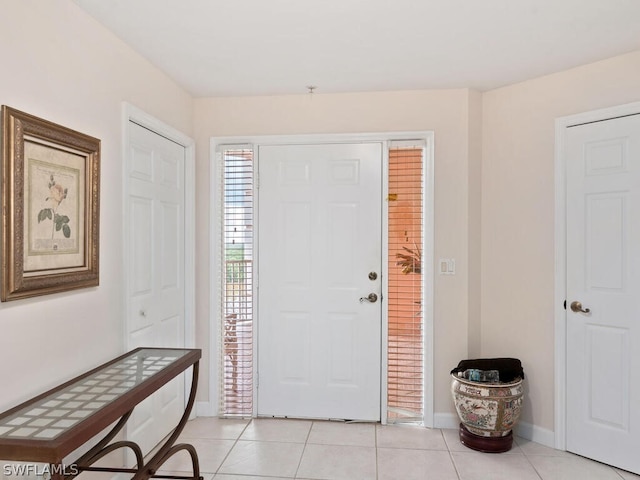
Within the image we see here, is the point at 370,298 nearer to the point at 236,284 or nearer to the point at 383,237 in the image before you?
the point at 383,237

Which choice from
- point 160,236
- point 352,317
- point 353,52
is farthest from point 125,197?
point 352,317

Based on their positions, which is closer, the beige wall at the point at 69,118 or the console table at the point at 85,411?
the console table at the point at 85,411

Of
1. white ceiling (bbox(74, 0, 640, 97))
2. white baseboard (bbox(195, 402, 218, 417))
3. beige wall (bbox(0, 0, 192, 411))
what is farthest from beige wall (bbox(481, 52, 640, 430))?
beige wall (bbox(0, 0, 192, 411))

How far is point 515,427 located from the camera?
3.01 meters

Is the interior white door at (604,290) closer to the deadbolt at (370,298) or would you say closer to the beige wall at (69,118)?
the deadbolt at (370,298)

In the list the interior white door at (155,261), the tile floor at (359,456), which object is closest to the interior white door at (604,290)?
the tile floor at (359,456)

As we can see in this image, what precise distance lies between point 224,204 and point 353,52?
1.50 m

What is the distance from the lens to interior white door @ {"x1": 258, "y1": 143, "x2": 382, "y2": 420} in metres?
3.16

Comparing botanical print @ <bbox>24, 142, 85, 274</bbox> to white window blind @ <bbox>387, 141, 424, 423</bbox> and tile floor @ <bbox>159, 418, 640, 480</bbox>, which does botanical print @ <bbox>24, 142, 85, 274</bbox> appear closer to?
tile floor @ <bbox>159, 418, 640, 480</bbox>

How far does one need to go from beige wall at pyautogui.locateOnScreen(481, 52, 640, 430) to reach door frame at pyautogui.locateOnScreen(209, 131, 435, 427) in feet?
1.38

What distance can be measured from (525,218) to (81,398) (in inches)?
110

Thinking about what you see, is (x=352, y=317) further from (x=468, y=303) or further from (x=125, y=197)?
(x=125, y=197)

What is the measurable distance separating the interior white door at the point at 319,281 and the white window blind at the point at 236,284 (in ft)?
0.35

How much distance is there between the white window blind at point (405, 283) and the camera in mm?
3139
